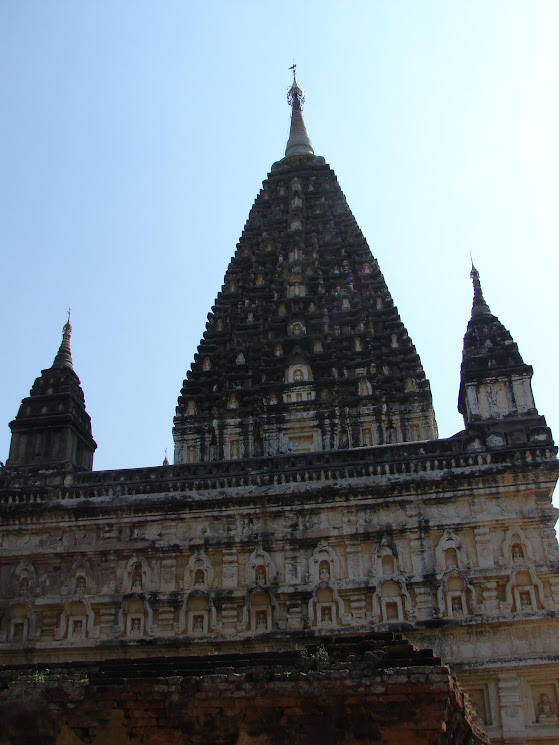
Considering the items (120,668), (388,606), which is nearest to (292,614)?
(388,606)

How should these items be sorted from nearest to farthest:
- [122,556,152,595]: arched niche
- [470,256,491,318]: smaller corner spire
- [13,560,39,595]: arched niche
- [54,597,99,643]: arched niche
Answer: [54,597,99,643]: arched niche < [122,556,152,595]: arched niche < [13,560,39,595]: arched niche < [470,256,491,318]: smaller corner spire

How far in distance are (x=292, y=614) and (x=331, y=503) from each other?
314 cm

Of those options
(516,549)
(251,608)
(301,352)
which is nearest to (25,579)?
(251,608)

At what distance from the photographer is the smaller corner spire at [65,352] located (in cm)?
3014

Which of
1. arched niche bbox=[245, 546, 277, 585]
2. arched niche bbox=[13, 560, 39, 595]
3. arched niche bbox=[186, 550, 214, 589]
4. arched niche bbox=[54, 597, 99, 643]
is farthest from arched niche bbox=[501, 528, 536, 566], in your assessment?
arched niche bbox=[13, 560, 39, 595]

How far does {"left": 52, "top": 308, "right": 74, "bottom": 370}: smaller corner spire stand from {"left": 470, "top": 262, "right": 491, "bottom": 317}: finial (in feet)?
47.0

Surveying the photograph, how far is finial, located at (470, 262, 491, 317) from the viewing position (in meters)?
27.7

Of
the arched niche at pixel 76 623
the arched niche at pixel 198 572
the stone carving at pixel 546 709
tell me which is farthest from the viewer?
the arched niche at pixel 198 572

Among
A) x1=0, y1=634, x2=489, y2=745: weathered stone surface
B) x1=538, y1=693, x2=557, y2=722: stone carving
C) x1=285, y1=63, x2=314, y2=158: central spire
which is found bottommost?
x1=0, y1=634, x2=489, y2=745: weathered stone surface

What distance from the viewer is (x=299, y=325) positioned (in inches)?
1262

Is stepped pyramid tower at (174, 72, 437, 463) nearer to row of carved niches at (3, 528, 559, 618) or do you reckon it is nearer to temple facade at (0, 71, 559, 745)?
temple facade at (0, 71, 559, 745)

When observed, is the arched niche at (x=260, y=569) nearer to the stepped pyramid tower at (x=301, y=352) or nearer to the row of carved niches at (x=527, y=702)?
the row of carved niches at (x=527, y=702)

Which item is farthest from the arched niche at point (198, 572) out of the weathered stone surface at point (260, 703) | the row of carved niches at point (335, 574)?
the weathered stone surface at point (260, 703)

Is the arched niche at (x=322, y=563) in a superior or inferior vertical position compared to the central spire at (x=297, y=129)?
inferior
